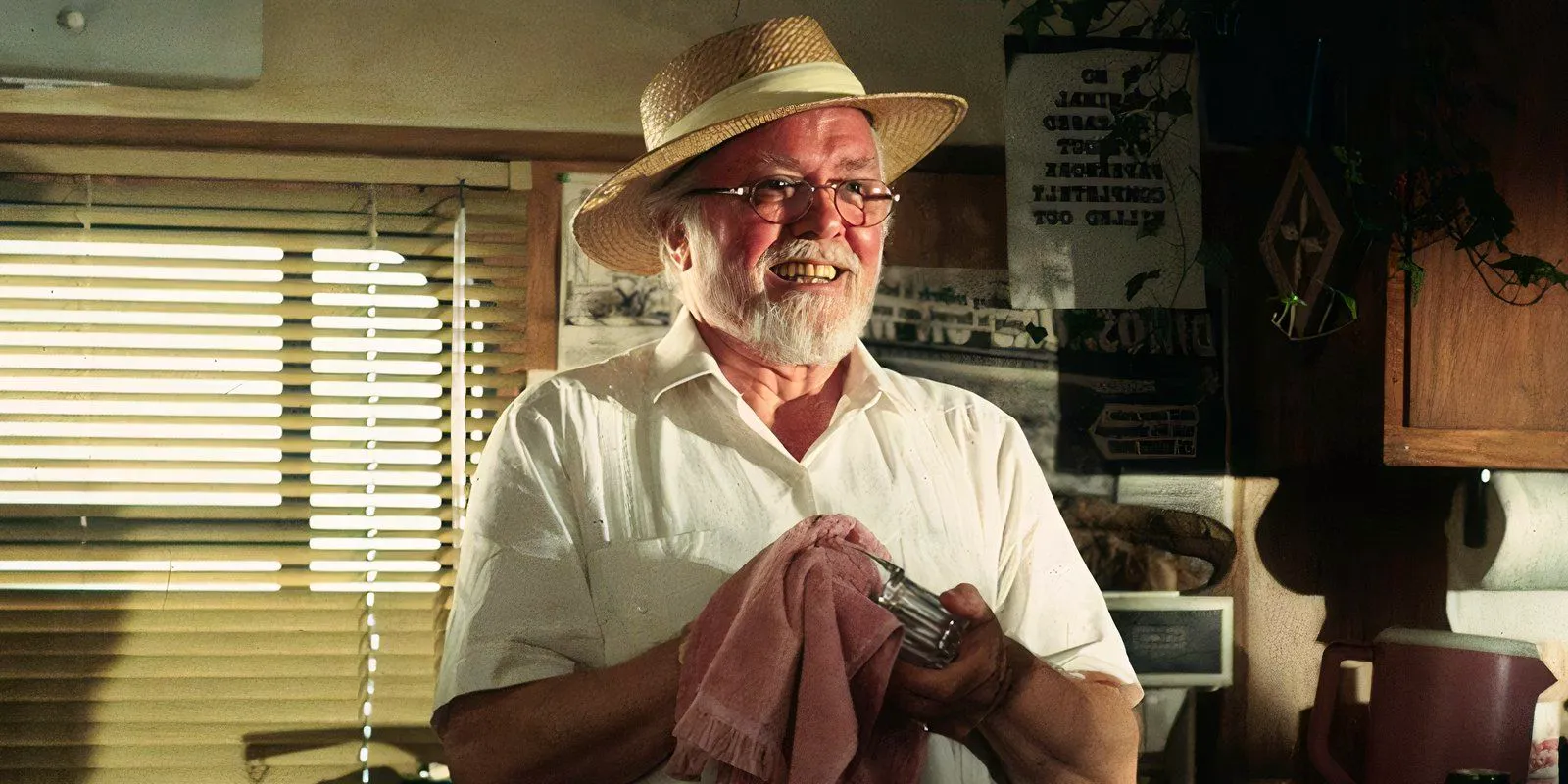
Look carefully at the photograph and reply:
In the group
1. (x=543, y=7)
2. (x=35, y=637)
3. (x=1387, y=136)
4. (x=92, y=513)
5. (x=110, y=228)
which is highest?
(x=543, y=7)

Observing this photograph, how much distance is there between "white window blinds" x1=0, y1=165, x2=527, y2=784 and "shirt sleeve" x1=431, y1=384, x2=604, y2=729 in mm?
501

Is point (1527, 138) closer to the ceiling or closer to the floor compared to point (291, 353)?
closer to the ceiling

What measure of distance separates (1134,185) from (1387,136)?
1.21 ft

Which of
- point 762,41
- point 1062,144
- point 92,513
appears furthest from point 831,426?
point 92,513

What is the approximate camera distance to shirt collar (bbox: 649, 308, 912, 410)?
1.73 metres

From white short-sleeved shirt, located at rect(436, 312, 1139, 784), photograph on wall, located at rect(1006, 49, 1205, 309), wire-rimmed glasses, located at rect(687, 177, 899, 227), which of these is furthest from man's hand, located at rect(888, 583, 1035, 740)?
photograph on wall, located at rect(1006, 49, 1205, 309)

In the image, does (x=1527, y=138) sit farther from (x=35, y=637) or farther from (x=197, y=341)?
(x=35, y=637)

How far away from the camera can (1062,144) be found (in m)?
2.14

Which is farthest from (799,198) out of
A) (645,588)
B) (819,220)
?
(645,588)

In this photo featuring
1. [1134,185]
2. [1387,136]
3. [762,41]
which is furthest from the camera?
[1134,185]

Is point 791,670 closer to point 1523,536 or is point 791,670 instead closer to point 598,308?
point 598,308

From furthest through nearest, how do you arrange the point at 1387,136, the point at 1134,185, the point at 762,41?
the point at 1134,185
the point at 1387,136
the point at 762,41

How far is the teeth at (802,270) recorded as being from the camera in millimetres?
1672

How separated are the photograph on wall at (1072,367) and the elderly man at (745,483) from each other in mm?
286
